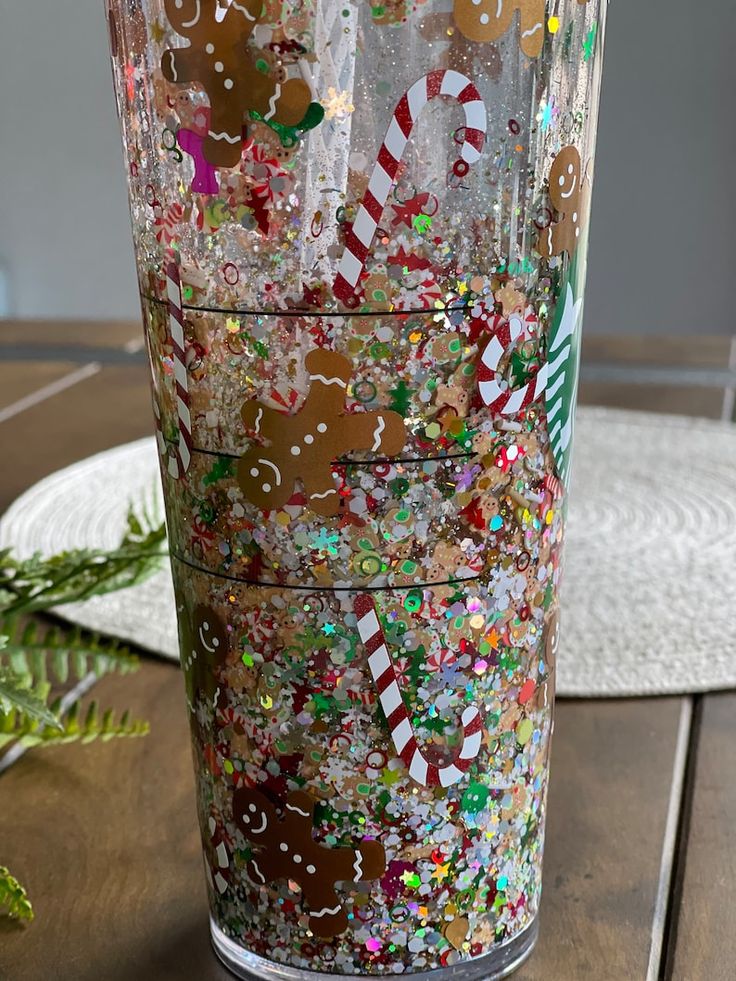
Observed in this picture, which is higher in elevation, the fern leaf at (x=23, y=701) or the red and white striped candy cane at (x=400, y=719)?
the red and white striped candy cane at (x=400, y=719)

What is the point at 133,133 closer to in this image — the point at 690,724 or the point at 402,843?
the point at 402,843

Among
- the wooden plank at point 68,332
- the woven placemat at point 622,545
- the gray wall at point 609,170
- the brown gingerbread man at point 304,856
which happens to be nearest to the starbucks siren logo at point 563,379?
the brown gingerbread man at point 304,856

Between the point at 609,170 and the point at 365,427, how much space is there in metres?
1.97

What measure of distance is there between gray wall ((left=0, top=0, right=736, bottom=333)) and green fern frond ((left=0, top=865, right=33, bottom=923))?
1772 mm

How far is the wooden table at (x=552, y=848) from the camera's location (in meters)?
0.32

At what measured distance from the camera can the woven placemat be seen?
514 millimetres

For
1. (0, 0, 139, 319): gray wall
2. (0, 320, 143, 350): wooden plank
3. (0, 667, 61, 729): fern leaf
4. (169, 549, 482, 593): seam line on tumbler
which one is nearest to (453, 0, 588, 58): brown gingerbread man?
(169, 549, 482, 593): seam line on tumbler

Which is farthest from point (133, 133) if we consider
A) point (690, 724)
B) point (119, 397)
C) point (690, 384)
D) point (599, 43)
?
point (690, 384)

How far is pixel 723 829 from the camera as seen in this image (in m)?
0.39

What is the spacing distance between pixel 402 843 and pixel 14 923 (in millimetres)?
130

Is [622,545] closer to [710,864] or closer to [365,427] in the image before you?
[710,864]

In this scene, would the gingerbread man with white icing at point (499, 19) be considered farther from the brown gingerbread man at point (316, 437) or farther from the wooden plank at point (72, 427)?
the wooden plank at point (72, 427)

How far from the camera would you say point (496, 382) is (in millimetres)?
265

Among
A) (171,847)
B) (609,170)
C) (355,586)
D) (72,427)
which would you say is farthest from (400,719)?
(609,170)
